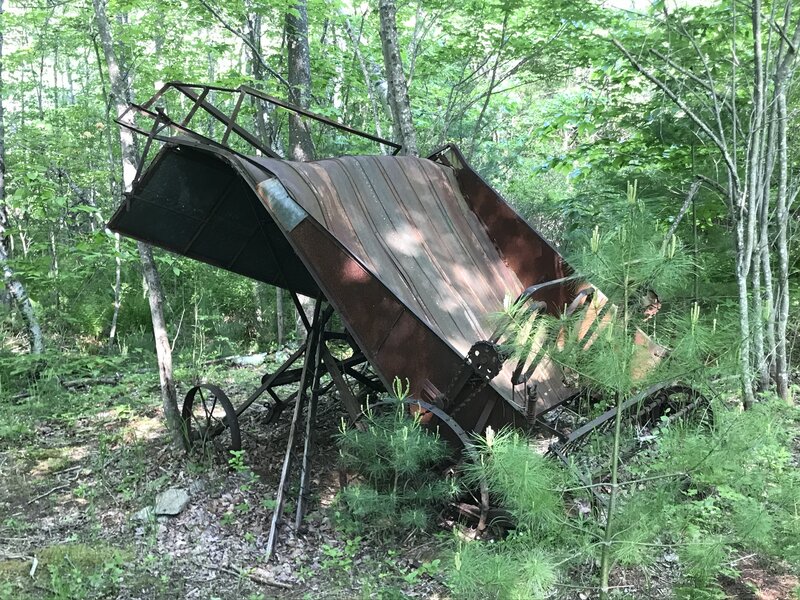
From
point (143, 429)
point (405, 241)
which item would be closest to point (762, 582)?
point (405, 241)

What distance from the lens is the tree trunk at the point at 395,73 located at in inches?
254

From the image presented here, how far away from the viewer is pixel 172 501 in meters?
4.64

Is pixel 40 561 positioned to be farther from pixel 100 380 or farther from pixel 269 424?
pixel 100 380

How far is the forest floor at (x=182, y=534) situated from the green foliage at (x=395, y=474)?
0.58ft

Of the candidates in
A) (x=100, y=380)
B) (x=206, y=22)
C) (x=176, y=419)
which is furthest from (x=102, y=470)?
(x=206, y=22)

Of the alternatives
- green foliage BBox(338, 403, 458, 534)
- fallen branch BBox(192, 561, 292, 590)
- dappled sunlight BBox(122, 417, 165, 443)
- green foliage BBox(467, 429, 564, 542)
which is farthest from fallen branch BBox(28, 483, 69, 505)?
green foliage BBox(467, 429, 564, 542)

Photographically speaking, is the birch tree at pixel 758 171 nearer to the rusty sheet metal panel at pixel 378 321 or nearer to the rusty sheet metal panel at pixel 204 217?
the rusty sheet metal panel at pixel 378 321

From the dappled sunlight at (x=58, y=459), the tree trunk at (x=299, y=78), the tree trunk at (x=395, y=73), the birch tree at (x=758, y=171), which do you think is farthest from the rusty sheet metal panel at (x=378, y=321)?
the tree trunk at (x=299, y=78)

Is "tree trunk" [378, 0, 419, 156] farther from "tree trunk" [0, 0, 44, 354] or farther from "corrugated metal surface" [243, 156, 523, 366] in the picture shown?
"tree trunk" [0, 0, 44, 354]

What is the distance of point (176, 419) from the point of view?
5.41m

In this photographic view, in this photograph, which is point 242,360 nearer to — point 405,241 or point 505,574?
point 405,241

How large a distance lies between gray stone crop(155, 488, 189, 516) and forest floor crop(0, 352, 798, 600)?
0.05 m

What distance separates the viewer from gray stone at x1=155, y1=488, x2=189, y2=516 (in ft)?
15.0

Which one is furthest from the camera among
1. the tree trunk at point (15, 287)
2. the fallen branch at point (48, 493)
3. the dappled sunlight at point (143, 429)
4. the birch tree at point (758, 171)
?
the tree trunk at point (15, 287)
